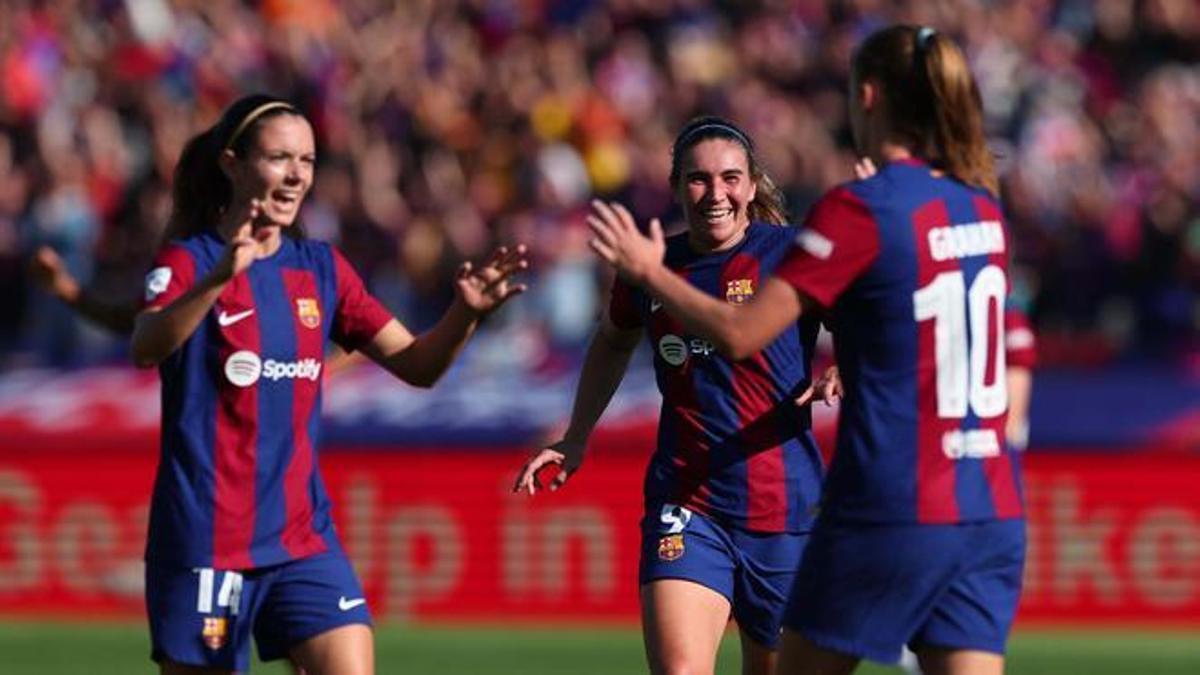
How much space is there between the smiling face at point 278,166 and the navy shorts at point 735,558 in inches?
64.5

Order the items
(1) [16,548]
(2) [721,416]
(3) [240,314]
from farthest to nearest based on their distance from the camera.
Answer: (1) [16,548], (2) [721,416], (3) [240,314]

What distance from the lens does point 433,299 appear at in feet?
56.5

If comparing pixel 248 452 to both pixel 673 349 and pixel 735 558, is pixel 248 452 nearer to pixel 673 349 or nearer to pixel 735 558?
pixel 673 349

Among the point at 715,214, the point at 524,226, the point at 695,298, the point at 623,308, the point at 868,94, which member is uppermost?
the point at 524,226

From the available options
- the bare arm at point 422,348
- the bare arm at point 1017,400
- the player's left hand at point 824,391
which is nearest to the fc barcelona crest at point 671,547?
the player's left hand at point 824,391

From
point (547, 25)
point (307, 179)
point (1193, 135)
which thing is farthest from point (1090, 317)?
point (307, 179)

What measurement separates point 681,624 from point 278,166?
6.36ft

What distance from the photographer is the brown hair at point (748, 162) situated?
28.1ft

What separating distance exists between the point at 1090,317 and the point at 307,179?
989cm

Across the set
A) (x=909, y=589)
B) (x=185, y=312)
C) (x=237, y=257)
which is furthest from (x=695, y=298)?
(x=185, y=312)

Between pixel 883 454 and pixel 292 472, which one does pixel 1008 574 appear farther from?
pixel 292 472

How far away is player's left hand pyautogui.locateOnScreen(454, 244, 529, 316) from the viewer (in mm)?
7863

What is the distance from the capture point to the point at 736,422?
8461mm

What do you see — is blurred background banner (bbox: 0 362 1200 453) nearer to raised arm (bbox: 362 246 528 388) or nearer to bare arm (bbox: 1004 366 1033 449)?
raised arm (bbox: 362 246 528 388)
